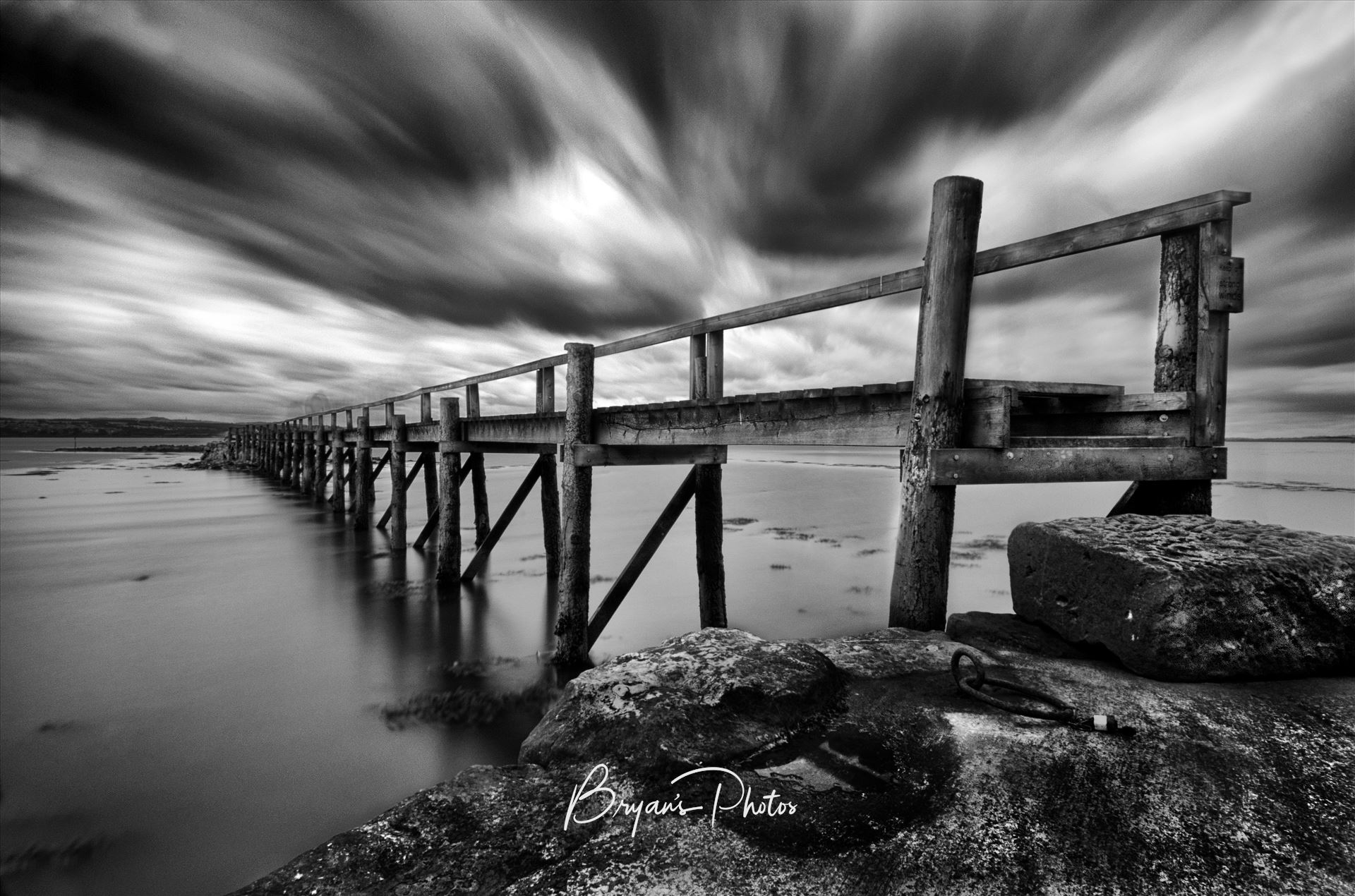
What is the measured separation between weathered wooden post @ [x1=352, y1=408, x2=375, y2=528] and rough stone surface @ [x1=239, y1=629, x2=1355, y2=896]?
13.5 meters

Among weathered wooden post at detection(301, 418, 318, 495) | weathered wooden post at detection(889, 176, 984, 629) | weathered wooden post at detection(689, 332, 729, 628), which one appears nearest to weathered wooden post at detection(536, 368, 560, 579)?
weathered wooden post at detection(689, 332, 729, 628)

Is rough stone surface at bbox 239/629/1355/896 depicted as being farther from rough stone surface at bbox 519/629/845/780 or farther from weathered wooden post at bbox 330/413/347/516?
weathered wooden post at bbox 330/413/347/516

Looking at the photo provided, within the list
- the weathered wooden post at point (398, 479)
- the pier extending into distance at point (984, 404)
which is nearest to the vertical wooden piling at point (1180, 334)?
the pier extending into distance at point (984, 404)

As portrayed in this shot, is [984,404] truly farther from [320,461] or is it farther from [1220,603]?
[320,461]

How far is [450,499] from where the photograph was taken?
8914 millimetres

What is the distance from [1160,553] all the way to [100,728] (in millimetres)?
8218

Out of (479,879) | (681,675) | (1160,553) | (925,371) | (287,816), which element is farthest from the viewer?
(287,816)

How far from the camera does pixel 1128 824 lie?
1598mm

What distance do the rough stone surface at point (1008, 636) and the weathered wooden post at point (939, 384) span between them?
0.55 ft

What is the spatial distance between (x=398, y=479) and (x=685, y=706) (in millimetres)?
11021

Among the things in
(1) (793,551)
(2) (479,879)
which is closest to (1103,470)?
(2) (479,879)

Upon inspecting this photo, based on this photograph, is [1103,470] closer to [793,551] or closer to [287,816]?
[287,816]

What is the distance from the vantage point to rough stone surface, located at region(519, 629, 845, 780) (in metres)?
2.05

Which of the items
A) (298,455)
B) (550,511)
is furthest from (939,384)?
(298,455)
